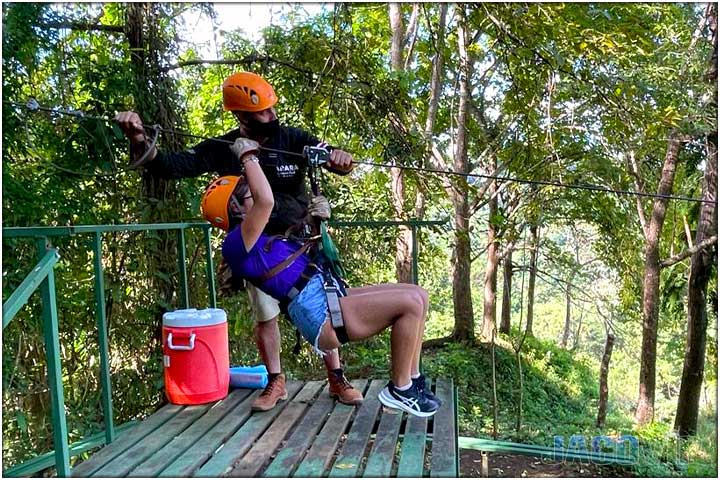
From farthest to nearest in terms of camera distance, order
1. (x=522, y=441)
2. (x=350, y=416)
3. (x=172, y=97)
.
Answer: (x=522, y=441), (x=172, y=97), (x=350, y=416)

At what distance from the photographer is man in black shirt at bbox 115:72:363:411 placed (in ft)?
8.75

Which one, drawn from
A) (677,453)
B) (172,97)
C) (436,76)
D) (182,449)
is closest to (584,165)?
(436,76)

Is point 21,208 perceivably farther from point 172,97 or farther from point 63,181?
point 172,97

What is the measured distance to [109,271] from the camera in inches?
149

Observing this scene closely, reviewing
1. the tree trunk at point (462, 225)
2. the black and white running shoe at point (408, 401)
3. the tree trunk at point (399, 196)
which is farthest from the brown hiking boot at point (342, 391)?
the tree trunk at point (462, 225)

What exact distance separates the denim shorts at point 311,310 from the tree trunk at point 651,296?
808 cm

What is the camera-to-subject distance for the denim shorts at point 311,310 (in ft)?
8.02

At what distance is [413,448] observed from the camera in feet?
7.93

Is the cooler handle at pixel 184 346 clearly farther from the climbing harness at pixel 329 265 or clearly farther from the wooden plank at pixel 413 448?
the wooden plank at pixel 413 448

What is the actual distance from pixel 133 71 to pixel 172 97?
0.28m

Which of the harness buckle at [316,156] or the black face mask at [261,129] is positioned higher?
the black face mask at [261,129]

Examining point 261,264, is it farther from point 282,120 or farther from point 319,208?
point 282,120

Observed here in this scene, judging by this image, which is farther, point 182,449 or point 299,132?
point 299,132

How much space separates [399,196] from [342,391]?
3.49 metres
